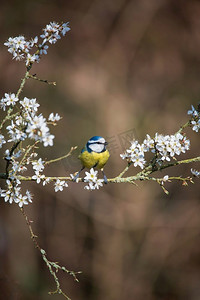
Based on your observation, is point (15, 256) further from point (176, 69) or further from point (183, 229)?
point (176, 69)

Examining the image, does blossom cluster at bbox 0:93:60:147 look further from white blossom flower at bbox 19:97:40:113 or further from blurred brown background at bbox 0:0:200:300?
blurred brown background at bbox 0:0:200:300

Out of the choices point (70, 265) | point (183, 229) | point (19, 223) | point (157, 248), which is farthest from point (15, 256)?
point (183, 229)

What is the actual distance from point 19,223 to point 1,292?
1743 mm

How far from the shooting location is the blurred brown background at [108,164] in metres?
5.94

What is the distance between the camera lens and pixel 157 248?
6109 millimetres

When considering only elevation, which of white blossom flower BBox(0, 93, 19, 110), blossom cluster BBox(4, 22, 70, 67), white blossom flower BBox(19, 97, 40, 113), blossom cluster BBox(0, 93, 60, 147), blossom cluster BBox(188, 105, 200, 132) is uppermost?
blossom cluster BBox(4, 22, 70, 67)

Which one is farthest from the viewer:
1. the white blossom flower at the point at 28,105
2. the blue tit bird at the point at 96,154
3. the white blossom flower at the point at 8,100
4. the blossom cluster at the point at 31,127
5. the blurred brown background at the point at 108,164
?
the blurred brown background at the point at 108,164

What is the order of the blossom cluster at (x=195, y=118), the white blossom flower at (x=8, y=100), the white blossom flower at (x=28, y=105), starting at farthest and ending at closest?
1. the blossom cluster at (x=195, y=118)
2. the white blossom flower at (x=8, y=100)
3. the white blossom flower at (x=28, y=105)

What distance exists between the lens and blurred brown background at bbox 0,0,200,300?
594 centimetres

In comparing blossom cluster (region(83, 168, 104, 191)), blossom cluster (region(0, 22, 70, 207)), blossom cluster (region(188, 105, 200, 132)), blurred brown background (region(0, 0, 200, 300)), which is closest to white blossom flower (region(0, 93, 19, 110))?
blossom cluster (region(0, 22, 70, 207))

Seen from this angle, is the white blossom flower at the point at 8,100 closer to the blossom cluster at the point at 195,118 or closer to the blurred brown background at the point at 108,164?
the blossom cluster at the point at 195,118

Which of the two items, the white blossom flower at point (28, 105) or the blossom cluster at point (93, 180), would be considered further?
the blossom cluster at point (93, 180)

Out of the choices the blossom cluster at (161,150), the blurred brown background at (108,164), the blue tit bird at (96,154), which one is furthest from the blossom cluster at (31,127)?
the blurred brown background at (108,164)

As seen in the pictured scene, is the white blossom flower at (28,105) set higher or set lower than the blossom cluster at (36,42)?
lower
